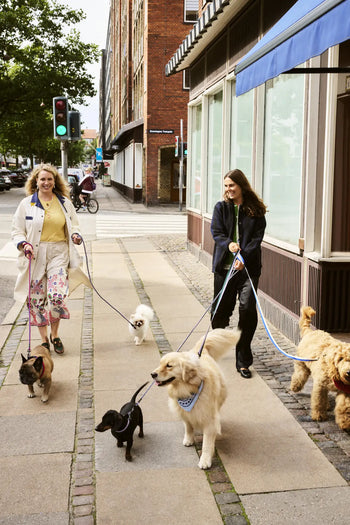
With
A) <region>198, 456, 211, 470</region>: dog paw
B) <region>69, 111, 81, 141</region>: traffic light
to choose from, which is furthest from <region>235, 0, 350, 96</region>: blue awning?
<region>69, 111, 81, 141</region>: traffic light

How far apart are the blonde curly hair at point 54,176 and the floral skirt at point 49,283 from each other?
566mm

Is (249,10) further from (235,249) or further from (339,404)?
(339,404)

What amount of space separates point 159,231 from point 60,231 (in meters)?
13.7

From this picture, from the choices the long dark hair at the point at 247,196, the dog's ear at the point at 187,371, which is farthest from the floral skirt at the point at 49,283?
the dog's ear at the point at 187,371

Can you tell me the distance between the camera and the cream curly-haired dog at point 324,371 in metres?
4.29

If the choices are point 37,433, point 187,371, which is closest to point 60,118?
point 37,433

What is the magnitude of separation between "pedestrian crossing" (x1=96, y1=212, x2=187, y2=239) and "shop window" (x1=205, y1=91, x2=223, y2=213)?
246 inches

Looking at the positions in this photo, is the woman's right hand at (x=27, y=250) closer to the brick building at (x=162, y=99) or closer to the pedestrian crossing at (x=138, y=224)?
the pedestrian crossing at (x=138, y=224)

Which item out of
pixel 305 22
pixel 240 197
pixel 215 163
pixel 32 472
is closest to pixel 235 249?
pixel 240 197

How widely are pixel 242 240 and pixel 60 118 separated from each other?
831cm

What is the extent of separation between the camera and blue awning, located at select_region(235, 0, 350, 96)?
3678 millimetres

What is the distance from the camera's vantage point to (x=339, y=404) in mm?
4500

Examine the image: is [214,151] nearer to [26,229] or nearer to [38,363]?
[26,229]

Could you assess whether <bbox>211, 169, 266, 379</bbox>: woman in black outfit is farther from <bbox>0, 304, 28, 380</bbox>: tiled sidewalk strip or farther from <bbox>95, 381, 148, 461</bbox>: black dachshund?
<bbox>0, 304, 28, 380</bbox>: tiled sidewalk strip
